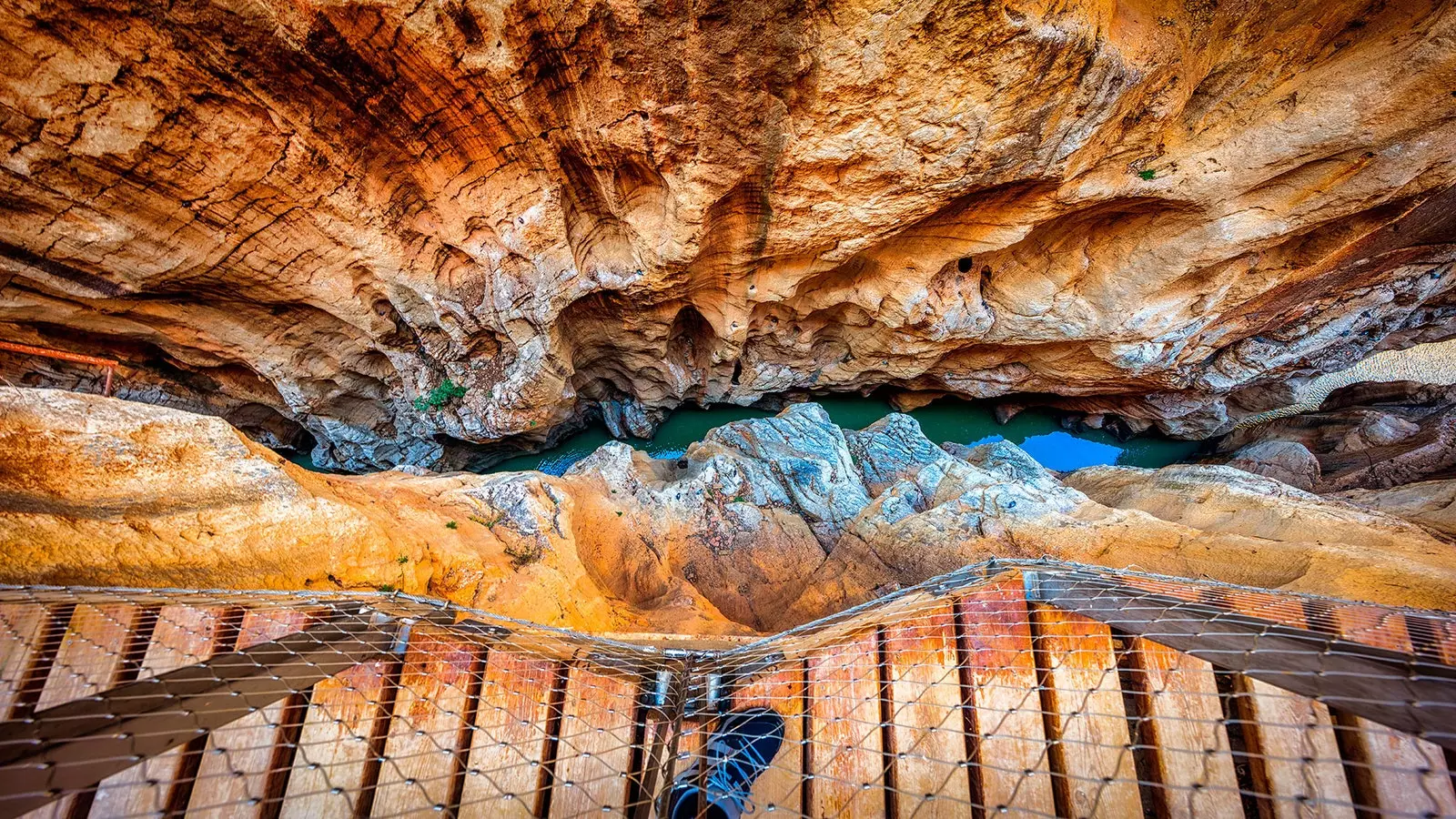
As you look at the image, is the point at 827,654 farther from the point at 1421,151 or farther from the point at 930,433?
the point at 930,433

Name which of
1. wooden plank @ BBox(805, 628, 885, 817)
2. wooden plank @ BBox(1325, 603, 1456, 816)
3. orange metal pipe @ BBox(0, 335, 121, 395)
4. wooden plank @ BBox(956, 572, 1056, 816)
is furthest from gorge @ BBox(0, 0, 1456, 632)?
wooden plank @ BBox(1325, 603, 1456, 816)

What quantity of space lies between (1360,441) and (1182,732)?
9.54 meters

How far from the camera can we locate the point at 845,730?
192 cm

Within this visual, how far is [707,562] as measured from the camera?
17.3 ft

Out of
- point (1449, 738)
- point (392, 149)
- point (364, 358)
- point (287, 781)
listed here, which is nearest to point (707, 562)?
point (287, 781)

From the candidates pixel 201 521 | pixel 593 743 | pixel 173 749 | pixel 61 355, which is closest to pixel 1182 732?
pixel 593 743

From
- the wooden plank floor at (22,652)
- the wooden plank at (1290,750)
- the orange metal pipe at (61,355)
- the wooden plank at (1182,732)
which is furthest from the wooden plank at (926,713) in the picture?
the orange metal pipe at (61,355)

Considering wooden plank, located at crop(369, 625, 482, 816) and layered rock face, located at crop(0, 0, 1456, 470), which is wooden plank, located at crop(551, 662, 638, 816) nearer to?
wooden plank, located at crop(369, 625, 482, 816)

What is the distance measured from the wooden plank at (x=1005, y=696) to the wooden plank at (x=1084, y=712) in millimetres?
51

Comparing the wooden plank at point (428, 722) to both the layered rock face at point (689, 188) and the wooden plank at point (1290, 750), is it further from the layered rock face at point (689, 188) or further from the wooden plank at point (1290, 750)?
the layered rock face at point (689, 188)

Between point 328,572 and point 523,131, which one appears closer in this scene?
point 328,572

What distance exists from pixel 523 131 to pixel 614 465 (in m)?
3.83

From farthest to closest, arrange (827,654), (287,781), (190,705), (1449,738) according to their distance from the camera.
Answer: (827,654) → (287,781) → (190,705) → (1449,738)

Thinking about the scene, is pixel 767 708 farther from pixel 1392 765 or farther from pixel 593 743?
pixel 1392 765
